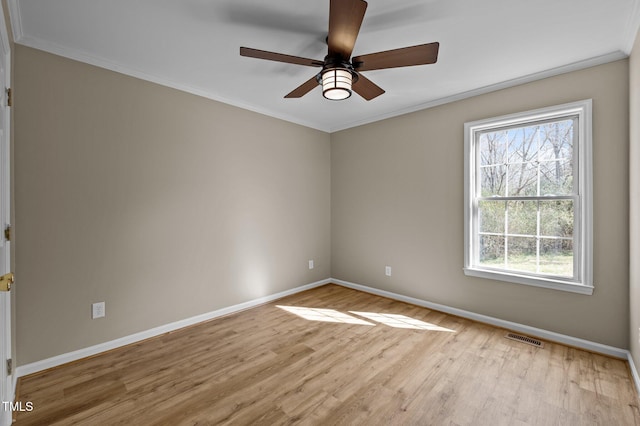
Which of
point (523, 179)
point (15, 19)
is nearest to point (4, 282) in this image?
point (15, 19)

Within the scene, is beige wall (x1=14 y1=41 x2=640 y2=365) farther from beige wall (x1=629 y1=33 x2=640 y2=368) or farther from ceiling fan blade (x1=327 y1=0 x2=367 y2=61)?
ceiling fan blade (x1=327 y1=0 x2=367 y2=61)

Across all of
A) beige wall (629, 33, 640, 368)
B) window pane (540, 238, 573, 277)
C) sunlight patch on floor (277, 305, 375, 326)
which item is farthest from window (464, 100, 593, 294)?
sunlight patch on floor (277, 305, 375, 326)

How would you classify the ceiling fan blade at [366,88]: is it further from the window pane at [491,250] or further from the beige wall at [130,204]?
the window pane at [491,250]

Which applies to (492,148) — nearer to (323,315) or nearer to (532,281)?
(532,281)

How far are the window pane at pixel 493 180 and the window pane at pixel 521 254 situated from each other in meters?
0.53

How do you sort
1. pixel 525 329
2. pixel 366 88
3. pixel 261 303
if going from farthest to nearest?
1. pixel 261 303
2. pixel 525 329
3. pixel 366 88

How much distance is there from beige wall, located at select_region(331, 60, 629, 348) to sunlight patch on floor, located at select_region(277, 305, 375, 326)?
0.94 meters

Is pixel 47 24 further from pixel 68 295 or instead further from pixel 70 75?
pixel 68 295

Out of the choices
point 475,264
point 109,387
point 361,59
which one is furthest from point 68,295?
point 475,264

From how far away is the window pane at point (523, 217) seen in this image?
116 inches

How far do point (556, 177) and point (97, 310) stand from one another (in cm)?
440

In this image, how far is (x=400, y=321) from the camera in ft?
10.7

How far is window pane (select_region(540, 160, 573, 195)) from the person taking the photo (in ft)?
9.03

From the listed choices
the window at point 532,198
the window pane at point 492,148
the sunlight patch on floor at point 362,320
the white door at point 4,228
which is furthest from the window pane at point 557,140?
the white door at point 4,228
